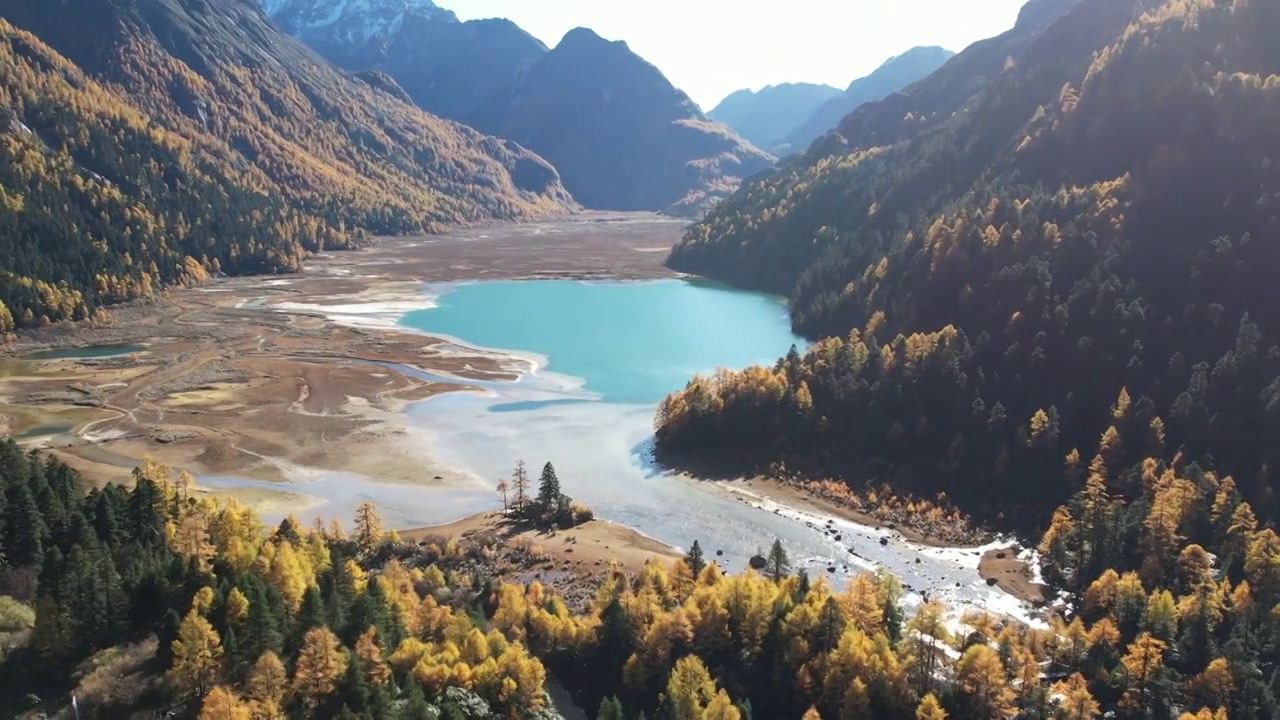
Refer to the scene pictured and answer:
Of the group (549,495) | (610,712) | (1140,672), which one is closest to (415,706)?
(610,712)

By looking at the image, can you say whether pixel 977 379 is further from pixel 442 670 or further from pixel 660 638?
pixel 442 670

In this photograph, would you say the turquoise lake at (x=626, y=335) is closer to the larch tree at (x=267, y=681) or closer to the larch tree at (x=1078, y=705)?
the larch tree at (x=267, y=681)

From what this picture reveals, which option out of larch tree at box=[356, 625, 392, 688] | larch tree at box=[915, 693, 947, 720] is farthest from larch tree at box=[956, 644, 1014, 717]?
larch tree at box=[356, 625, 392, 688]

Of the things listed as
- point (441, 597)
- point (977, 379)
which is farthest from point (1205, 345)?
point (441, 597)

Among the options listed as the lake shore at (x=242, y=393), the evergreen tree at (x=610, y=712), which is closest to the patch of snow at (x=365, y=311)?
the lake shore at (x=242, y=393)

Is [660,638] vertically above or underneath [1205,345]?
underneath

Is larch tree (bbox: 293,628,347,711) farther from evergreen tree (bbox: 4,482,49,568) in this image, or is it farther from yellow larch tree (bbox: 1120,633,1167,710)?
yellow larch tree (bbox: 1120,633,1167,710)
